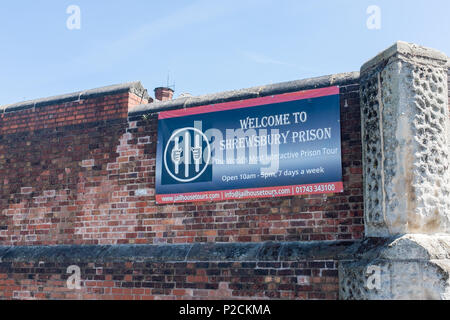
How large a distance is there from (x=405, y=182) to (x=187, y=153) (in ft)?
9.51

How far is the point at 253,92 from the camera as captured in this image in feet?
22.3

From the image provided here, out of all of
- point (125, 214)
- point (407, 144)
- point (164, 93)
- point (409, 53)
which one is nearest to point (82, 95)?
point (125, 214)

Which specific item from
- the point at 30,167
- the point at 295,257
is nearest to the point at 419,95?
the point at 295,257

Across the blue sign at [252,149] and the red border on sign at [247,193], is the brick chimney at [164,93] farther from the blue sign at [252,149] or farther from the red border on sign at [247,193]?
the red border on sign at [247,193]

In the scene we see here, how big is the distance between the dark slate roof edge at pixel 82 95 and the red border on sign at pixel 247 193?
179 cm

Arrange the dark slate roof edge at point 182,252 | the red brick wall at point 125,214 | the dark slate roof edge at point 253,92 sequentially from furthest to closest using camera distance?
the dark slate roof edge at point 253,92 → the red brick wall at point 125,214 → the dark slate roof edge at point 182,252

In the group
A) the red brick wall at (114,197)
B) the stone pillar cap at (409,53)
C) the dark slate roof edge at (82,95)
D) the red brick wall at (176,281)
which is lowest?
the red brick wall at (176,281)

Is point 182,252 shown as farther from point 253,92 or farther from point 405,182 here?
point 405,182

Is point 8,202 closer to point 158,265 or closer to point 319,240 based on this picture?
point 158,265

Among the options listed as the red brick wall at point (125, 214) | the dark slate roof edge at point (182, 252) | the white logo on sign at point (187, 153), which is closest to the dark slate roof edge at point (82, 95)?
the red brick wall at point (125, 214)

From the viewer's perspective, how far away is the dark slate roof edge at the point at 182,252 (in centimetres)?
589

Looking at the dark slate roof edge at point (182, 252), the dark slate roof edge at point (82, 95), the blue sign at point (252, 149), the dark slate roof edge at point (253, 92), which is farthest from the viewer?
the dark slate roof edge at point (82, 95)

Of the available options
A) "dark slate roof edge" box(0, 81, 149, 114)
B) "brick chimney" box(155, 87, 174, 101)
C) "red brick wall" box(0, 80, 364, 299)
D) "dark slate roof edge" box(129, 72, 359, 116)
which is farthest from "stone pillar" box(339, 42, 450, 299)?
"brick chimney" box(155, 87, 174, 101)

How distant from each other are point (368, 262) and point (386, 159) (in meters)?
1.10
